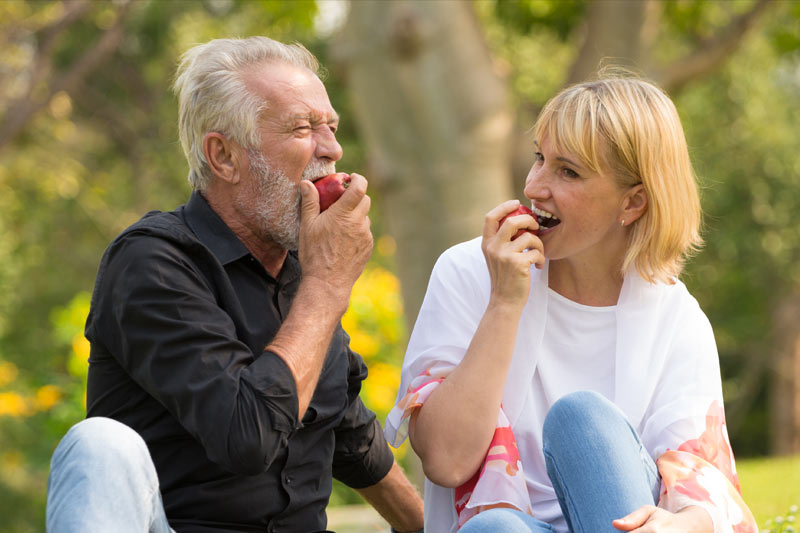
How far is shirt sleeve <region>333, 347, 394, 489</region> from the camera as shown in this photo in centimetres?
284

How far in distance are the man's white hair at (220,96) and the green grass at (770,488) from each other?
3.16m

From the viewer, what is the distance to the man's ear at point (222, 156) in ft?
→ 8.66

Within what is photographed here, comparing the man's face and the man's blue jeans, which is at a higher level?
the man's face

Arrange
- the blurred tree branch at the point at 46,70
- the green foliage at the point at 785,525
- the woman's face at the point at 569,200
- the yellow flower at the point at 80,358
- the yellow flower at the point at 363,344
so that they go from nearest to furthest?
the woman's face at the point at 569,200 < the green foliage at the point at 785,525 < the yellow flower at the point at 80,358 < the yellow flower at the point at 363,344 < the blurred tree branch at the point at 46,70

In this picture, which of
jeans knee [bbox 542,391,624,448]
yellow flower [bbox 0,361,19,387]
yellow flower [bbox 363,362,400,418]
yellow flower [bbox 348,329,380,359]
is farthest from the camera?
yellow flower [bbox 0,361,19,387]

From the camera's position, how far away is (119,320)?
2258 millimetres

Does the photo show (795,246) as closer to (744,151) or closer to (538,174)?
(744,151)

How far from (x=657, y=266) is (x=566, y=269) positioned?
0.27m

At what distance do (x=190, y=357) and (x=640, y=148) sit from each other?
4.55 feet

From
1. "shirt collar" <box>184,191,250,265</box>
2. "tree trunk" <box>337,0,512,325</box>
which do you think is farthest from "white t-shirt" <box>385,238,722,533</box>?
"tree trunk" <box>337,0,512,325</box>

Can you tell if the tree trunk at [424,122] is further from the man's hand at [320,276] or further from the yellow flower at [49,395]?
the man's hand at [320,276]

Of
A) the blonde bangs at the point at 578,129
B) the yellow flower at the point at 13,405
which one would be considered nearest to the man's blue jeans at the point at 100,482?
the blonde bangs at the point at 578,129

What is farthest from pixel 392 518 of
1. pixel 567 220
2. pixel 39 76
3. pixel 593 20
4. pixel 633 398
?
pixel 39 76

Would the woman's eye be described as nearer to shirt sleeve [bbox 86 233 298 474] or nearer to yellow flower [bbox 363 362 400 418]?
shirt sleeve [bbox 86 233 298 474]
